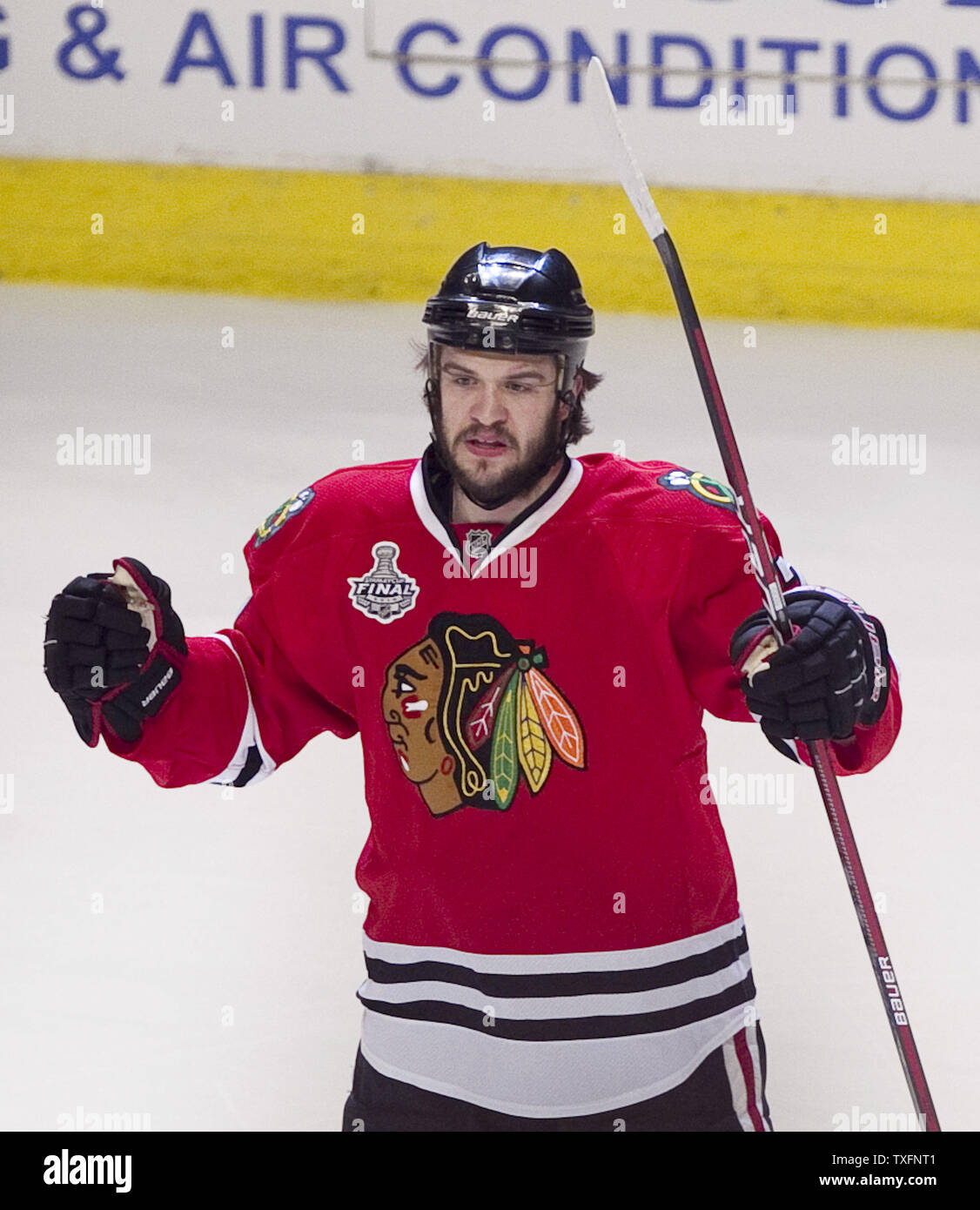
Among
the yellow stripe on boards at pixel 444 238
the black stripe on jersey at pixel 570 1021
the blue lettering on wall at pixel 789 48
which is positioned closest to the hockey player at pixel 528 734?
the black stripe on jersey at pixel 570 1021

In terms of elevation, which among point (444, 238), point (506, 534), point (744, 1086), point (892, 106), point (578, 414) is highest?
point (892, 106)

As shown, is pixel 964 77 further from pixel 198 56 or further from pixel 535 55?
pixel 198 56

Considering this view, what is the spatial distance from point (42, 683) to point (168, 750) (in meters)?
1.25

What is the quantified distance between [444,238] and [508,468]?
267 centimetres

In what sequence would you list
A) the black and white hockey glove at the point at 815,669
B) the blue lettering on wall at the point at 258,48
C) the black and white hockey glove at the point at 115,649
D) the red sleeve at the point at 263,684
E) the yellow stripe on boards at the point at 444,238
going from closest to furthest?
the black and white hockey glove at the point at 815,669
the black and white hockey glove at the point at 115,649
the red sleeve at the point at 263,684
the blue lettering on wall at the point at 258,48
the yellow stripe on boards at the point at 444,238

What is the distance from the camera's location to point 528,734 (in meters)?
1.53

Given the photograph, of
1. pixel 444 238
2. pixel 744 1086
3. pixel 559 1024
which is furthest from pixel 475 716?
pixel 444 238

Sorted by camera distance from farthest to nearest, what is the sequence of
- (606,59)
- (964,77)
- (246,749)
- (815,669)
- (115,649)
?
1. (964,77)
2. (606,59)
3. (246,749)
4. (115,649)
5. (815,669)

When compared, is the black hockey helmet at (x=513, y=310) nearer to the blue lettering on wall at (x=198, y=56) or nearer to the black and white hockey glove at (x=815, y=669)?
the black and white hockey glove at (x=815, y=669)

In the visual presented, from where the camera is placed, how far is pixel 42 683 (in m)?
2.78

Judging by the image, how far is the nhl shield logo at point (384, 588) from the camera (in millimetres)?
1569

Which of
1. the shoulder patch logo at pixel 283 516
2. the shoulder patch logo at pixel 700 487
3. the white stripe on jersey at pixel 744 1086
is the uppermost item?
the shoulder patch logo at pixel 700 487

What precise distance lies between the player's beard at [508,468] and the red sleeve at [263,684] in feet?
0.48

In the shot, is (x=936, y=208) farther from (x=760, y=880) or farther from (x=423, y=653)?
(x=423, y=653)
